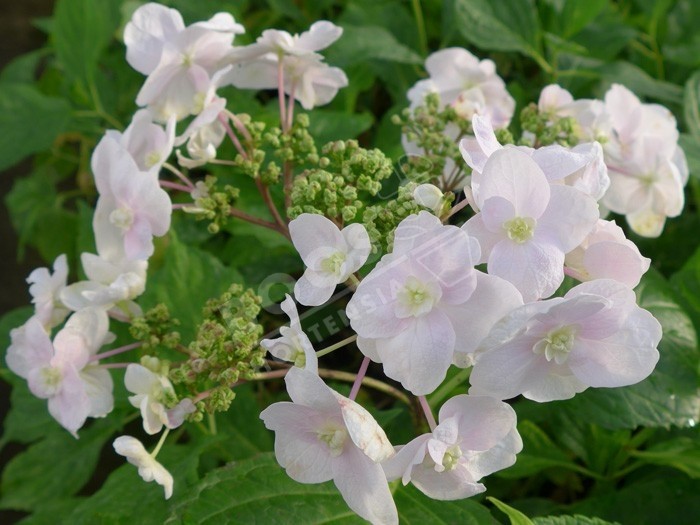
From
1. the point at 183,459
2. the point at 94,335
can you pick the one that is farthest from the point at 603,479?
Answer: the point at 94,335

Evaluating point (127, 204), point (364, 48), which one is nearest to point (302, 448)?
point (127, 204)

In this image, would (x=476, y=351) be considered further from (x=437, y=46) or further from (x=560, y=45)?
(x=437, y=46)

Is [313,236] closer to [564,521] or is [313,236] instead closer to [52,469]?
[564,521]

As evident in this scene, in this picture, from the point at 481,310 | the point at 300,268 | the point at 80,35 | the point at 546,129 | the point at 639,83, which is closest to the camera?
the point at 481,310

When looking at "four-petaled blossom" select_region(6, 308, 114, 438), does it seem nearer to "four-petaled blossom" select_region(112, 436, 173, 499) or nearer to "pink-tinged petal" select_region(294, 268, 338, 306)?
"four-petaled blossom" select_region(112, 436, 173, 499)

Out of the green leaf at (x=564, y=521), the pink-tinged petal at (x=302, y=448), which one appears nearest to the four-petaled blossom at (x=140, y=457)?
the pink-tinged petal at (x=302, y=448)
